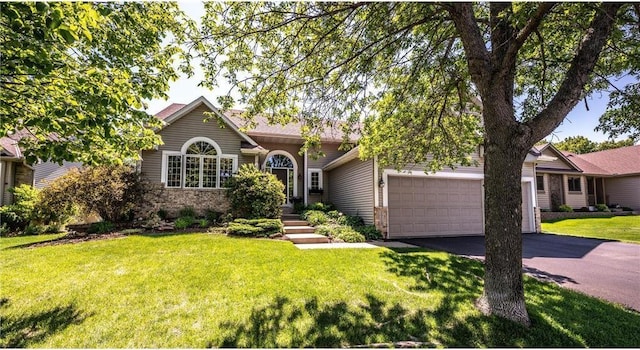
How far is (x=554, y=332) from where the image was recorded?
3.68 m

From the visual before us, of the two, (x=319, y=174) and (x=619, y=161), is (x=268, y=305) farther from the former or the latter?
(x=619, y=161)

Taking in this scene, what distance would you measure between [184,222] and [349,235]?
6373 mm

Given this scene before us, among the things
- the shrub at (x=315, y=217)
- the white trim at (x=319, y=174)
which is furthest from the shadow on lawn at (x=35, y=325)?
the white trim at (x=319, y=174)

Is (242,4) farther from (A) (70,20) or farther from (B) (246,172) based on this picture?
(B) (246,172)

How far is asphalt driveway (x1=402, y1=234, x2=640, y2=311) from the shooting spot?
18.0ft

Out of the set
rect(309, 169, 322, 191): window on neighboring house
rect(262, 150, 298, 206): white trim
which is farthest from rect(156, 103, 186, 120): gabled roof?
rect(309, 169, 322, 191): window on neighboring house

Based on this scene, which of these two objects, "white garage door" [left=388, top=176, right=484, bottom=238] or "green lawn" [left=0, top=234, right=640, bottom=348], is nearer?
"green lawn" [left=0, top=234, right=640, bottom=348]

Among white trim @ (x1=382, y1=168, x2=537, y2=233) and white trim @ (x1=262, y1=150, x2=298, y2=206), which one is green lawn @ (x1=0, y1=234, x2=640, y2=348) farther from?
white trim @ (x1=262, y1=150, x2=298, y2=206)

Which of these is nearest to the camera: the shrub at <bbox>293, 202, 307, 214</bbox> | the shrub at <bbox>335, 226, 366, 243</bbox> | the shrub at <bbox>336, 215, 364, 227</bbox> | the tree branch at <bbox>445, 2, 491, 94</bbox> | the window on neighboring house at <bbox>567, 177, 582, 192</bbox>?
the tree branch at <bbox>445, 2, 491, 94</bbox>

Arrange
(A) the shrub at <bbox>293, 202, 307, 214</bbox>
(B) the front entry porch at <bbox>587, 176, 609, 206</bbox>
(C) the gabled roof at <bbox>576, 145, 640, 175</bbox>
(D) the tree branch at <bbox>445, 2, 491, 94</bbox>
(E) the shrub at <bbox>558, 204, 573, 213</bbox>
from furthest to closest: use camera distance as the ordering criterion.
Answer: (B) the front entry porch at <bbox>587, 176, 609, 206</bbox> < (C) the gabled roof at <bbox>576, 145, 640, 175</bbox> < (E) the shrub at <bbox>558, 204, 573, 213</bbox> < (A) the shrub at <bbox>293, 202, 307, 214</bbox> < (D) the tree branch at <bbox>445, 2, 491, 94</bbox>

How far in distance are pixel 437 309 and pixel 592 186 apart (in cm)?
2720

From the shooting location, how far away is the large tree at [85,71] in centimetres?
299

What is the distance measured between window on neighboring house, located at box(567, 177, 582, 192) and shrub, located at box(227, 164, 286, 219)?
71.3ft

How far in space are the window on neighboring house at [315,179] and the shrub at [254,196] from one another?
3.74 metres
